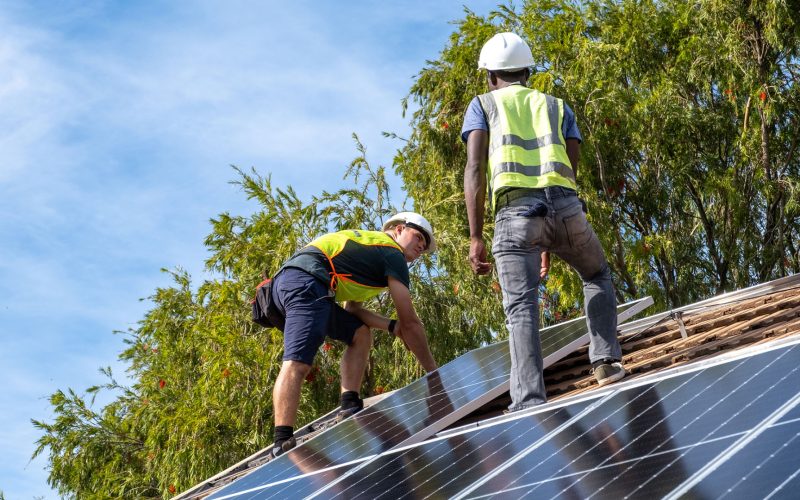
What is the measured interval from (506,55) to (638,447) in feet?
10.1

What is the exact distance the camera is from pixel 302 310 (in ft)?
24.5

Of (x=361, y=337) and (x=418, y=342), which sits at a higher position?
(x=361, y=337)

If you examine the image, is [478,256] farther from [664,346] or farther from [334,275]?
[334,275]

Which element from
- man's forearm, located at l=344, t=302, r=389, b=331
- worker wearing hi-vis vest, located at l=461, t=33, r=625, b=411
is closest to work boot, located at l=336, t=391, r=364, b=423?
man's forearm, located at l=344, t=302, r=389, b=331

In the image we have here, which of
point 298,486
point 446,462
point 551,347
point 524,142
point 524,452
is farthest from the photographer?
point 551,347

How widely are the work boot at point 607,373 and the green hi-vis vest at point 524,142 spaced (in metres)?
1.04

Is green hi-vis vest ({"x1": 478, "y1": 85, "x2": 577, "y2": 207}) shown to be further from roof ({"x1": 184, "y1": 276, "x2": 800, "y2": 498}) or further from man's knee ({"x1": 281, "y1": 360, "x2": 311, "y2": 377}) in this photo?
man's knee ({"x1": 281, "y1": 360, "x2": 311, "y2": 377})

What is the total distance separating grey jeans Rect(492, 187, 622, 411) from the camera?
5.73 m

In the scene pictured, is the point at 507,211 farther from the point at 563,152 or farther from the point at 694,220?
the point at 694,220

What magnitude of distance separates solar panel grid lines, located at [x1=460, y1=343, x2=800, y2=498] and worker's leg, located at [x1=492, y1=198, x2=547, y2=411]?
48.0 inches

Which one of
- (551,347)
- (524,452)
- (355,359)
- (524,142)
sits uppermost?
(524,142)

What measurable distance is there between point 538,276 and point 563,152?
72 centimetres

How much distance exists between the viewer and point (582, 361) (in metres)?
7.25

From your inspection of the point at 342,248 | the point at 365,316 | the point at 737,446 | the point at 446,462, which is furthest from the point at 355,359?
the point at 737,446
